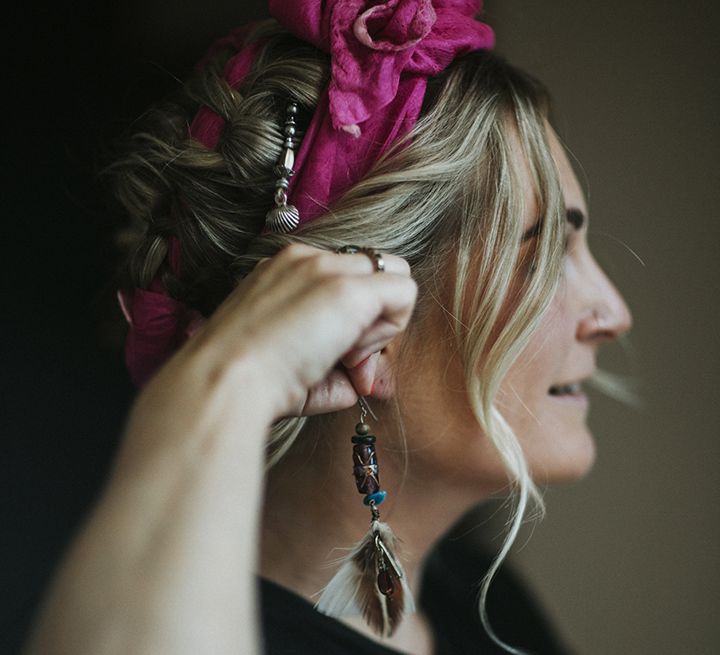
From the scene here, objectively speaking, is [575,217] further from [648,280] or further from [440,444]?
[648,280]

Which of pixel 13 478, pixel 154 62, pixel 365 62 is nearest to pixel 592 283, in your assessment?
pixel 365 62

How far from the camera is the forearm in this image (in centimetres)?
53

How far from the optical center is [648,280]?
4.92 ft

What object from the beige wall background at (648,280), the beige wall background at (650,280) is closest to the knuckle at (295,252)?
the beige wall background at (648,280)

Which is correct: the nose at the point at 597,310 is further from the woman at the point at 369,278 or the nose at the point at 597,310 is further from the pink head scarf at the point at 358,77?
the pink head scarf at the point at 358,77

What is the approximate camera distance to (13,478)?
4.12ft

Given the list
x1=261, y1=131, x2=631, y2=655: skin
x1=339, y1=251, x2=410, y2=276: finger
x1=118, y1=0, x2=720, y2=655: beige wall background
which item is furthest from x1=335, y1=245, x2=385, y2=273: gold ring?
x1=118, y1=0, x2=720, y2=655: beige wall background

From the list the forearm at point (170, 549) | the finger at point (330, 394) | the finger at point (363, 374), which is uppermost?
the forearm at point (170, 549)

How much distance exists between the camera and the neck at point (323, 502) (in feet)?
3.22

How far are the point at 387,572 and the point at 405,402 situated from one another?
202mm

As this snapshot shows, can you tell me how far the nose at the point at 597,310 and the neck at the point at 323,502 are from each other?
0.93 feet

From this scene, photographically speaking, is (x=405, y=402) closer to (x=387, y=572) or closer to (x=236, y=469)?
(x=387, y=572)

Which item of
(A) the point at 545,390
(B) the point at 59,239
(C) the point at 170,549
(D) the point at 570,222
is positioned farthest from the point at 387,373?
(B) the point at 59,239

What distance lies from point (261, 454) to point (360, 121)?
1.30 ft
